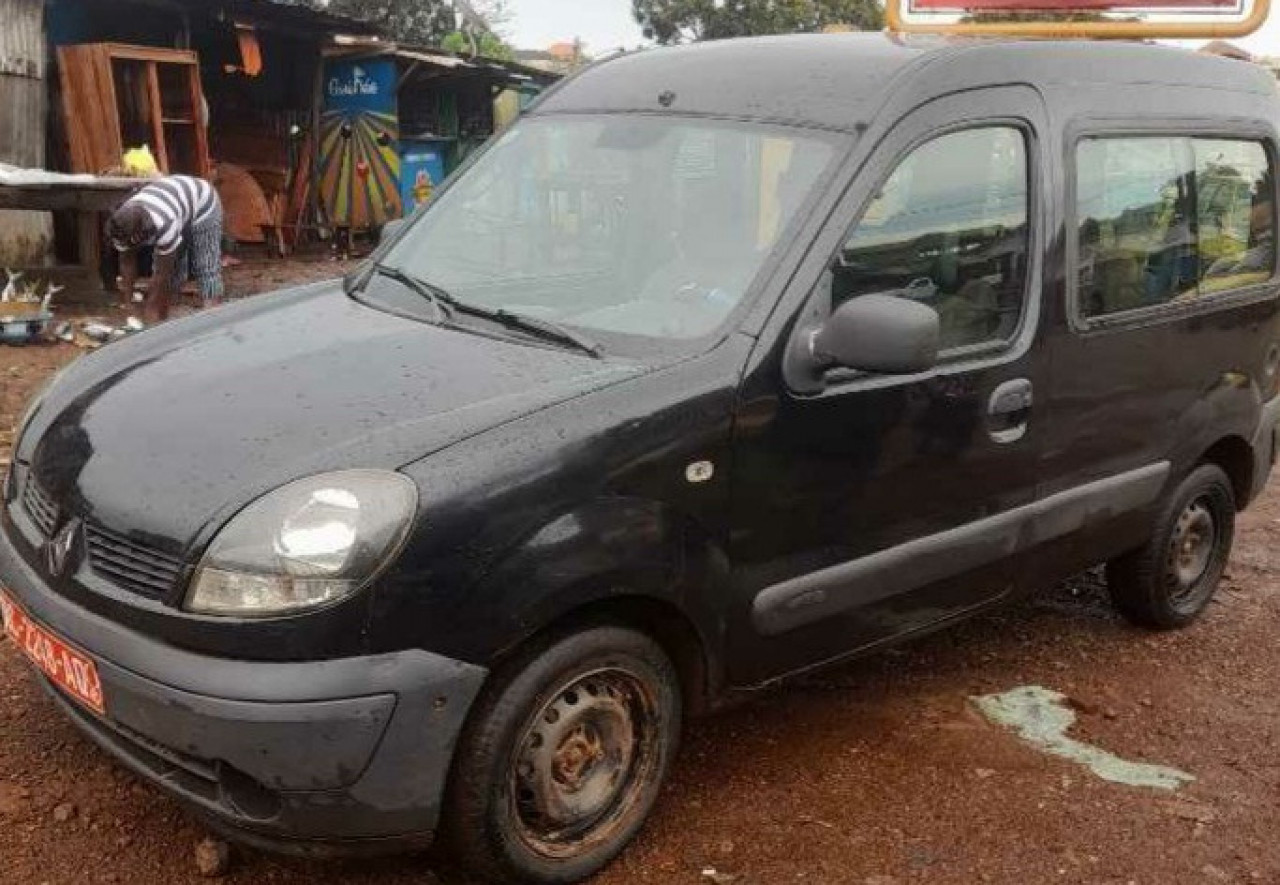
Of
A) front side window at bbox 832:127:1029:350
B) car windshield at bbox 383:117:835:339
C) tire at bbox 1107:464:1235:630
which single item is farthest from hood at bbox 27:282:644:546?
tire at bbox 1107:464:1235:630

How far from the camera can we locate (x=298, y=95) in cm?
1653

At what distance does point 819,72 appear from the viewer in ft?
10.9

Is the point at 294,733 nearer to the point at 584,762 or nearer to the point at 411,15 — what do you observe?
the point at 584,762

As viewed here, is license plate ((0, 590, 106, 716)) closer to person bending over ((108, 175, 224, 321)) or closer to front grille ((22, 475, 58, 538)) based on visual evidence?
front grille ((22, 475, 58, 538))

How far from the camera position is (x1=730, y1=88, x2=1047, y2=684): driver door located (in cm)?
294

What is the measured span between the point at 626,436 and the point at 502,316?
2.17 ft

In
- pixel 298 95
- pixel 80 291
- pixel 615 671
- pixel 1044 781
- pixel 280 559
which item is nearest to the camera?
pixel 280 559

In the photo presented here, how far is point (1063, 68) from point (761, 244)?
51.9 inches

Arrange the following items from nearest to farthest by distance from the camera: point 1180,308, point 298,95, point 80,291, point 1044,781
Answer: point 1044,781
point 1180,308
point 80,291
point 298,95

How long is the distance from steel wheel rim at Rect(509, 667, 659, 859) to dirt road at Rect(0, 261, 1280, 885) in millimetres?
166

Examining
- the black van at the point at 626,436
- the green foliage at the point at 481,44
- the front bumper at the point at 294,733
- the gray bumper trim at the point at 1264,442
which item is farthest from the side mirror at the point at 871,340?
the green foliage at the point at 481,44

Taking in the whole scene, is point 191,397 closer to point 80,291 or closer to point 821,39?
point 821,39

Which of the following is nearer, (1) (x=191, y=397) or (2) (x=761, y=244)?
(1) (x=191, y=397)

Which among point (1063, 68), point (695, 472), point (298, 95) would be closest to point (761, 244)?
point (695, 472)
